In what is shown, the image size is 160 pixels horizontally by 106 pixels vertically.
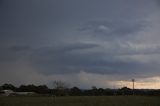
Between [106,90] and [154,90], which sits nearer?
[154,90]

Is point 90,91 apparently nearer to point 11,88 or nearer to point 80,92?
point 80,92

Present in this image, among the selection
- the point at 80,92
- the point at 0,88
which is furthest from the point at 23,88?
the point at 80,92

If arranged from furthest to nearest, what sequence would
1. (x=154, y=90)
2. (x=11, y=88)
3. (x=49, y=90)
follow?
(x=11, y=88) → (x=49, y=90) → (x=154, y=90)

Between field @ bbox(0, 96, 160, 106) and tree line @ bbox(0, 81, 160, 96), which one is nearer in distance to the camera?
field @ bbox(0, 96, 160, 106)

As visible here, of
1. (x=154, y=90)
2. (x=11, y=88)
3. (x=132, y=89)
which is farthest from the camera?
(x=11, y=88)

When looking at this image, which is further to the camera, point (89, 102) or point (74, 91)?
point (74, 91)

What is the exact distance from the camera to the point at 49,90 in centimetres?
14450

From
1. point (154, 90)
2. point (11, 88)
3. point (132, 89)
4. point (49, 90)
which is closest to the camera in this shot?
point (154, 90)

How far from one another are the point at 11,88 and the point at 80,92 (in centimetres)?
4451

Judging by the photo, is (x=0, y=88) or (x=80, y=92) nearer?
(x=80, y=92)

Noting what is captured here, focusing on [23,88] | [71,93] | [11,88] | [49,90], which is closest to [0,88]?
[11,88]

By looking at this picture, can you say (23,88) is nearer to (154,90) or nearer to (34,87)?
(34,87)

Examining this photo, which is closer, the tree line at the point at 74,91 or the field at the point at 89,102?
the field at the point at 89,102

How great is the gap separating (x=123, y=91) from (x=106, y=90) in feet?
26.6
